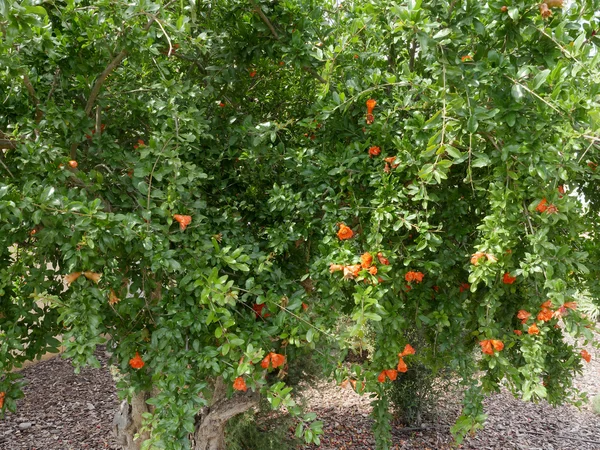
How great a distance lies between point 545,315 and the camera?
1840mm

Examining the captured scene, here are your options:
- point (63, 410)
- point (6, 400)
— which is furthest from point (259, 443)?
point (6, 400)

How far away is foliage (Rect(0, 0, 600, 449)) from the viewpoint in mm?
1553

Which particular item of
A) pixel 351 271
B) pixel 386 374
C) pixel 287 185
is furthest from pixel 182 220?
pixel 386 374

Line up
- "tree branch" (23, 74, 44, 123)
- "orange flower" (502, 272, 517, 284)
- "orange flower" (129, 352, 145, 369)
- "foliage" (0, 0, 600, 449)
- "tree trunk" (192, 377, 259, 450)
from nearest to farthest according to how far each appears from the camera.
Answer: "foliage" (0, 0, 600, 449), "tree branch" (23, 74, 44, 123), "orange flower" (129, 352, 145, 369), "orange flower" (502, 272, 517, 284), "tree trunk" (192, 377, 259, 450)

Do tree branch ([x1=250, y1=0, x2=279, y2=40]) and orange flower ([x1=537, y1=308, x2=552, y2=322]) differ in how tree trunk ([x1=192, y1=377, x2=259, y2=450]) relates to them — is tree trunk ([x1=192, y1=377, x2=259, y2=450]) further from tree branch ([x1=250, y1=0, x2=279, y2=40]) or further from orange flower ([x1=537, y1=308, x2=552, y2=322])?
tree branch ([x1=250, y1=0, x2=279, y2=40])

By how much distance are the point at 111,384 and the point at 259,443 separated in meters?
2.28

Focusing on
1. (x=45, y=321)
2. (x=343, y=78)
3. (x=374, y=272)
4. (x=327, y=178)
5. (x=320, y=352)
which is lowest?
(x=320, y=352)

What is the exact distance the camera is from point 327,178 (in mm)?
1979

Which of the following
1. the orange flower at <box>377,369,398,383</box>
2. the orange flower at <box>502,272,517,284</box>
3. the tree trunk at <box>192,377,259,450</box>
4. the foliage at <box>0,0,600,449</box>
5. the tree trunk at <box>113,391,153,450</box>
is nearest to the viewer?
the foliage at <box>0,0,600,449</box>

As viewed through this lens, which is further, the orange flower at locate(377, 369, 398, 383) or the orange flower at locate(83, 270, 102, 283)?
the orange flower at locate(377, 369, 398, 383)

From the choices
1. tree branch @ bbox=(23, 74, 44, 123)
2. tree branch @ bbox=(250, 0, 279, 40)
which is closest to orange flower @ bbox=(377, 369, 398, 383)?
tree branch @ bbox=(250, 0, 279, 40)

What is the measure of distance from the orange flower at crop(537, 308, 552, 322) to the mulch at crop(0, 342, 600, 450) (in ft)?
10.1

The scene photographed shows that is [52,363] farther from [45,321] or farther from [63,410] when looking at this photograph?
[45,321]

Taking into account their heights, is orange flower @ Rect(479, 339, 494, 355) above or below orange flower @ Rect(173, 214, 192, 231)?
below
